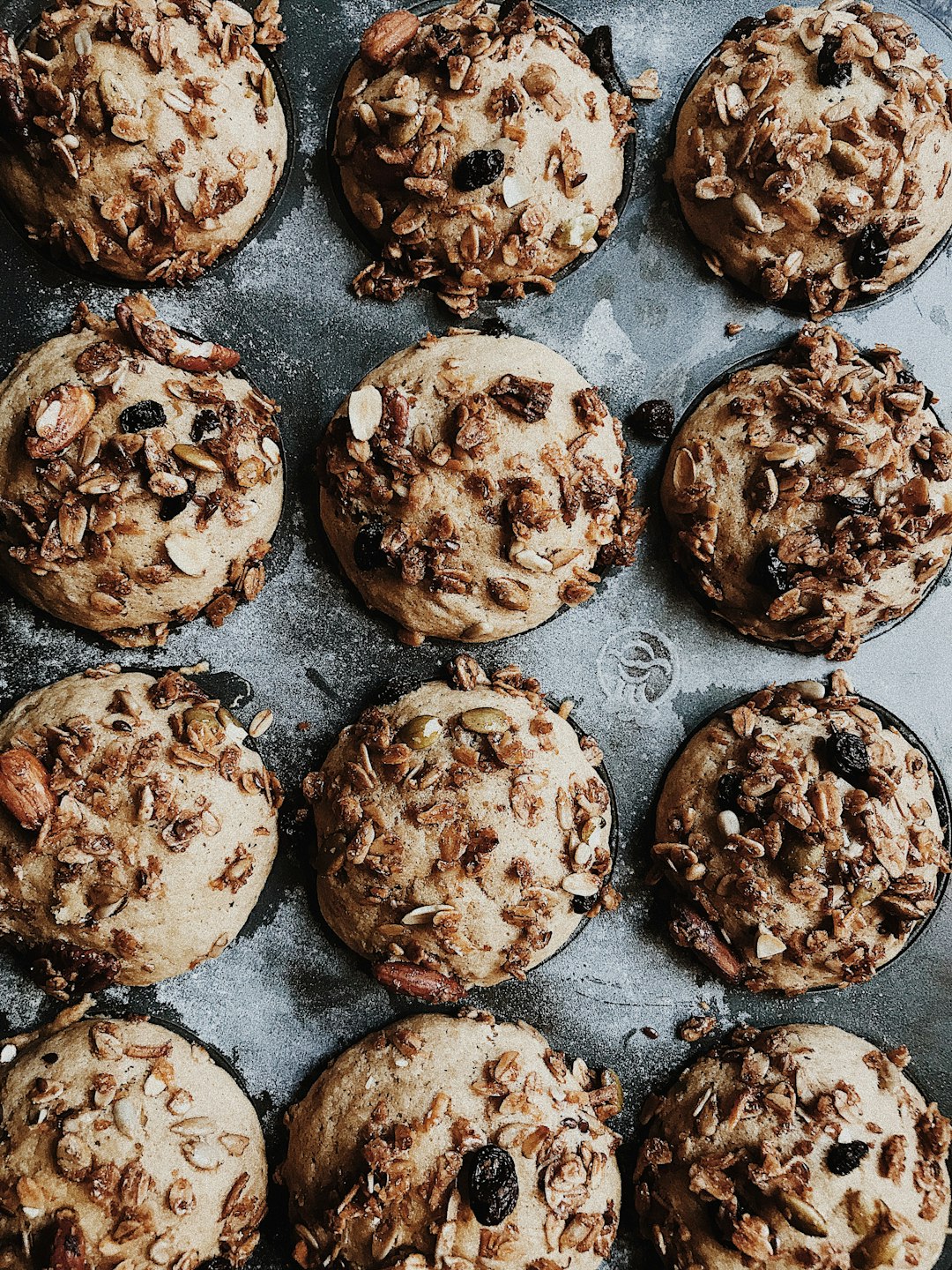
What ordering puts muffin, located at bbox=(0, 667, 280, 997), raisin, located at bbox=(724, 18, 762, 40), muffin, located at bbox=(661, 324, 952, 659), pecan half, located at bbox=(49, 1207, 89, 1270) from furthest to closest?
1. raisin, located at bbox=(724, 18, 762, 40)
2. muffin, located at bbox=(661, 324, 952, 659)
3. muffin, located at bbox=(0, 667, 280, 997)
4. pecan half, located at bbox=(49, 1207, 89, 1270)

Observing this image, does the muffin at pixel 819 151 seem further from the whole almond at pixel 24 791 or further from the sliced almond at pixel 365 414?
the whole almond at pixel 24 791

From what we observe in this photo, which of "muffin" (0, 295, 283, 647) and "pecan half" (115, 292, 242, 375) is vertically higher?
"pecan half" (115, 292, 242, 375)

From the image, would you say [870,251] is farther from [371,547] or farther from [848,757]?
[371,547]

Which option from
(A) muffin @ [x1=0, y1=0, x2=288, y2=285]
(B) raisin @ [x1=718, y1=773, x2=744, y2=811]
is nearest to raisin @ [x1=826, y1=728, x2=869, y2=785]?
(B) raisin @ [x1=718, y1=773, x2=744, y2=811]

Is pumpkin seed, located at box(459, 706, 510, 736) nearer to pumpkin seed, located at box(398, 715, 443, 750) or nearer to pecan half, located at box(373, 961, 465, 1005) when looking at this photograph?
pumpkin seed, located at box(398, 715, 443, 750)

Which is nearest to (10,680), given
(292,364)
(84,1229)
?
(292,364)
